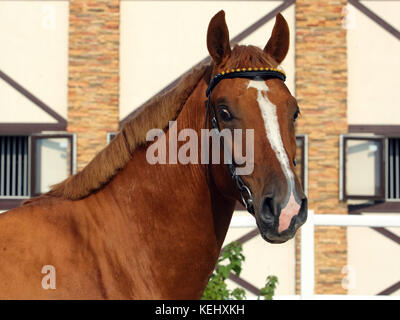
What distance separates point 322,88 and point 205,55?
2.29 meters

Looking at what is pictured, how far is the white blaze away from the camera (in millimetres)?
2260

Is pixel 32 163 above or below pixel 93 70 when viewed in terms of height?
below

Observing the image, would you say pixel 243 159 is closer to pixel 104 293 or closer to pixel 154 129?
pixel 154 129

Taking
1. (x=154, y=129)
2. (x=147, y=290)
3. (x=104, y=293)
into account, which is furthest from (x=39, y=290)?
(x=154, y=129)

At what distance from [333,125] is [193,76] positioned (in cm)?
688

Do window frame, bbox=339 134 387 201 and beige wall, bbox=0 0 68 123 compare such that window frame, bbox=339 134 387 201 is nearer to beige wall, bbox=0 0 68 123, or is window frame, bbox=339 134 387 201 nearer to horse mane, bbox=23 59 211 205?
beige wall, bbox=0 0 68 123

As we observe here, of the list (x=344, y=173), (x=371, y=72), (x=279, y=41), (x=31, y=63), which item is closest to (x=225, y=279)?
(x=279, y=41)

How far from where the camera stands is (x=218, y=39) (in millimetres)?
2746

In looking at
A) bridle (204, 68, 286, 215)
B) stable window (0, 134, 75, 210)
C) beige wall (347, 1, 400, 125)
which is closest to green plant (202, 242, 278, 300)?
bridle (204, 68, 286, 215)

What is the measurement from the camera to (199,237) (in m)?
2.71

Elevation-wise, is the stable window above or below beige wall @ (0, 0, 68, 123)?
below

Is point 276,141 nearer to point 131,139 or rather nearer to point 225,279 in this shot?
point 131,139

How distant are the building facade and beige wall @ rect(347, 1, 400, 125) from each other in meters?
0.02

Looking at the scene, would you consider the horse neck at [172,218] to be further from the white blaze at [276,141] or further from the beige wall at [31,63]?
the beige wall at [31,63]
